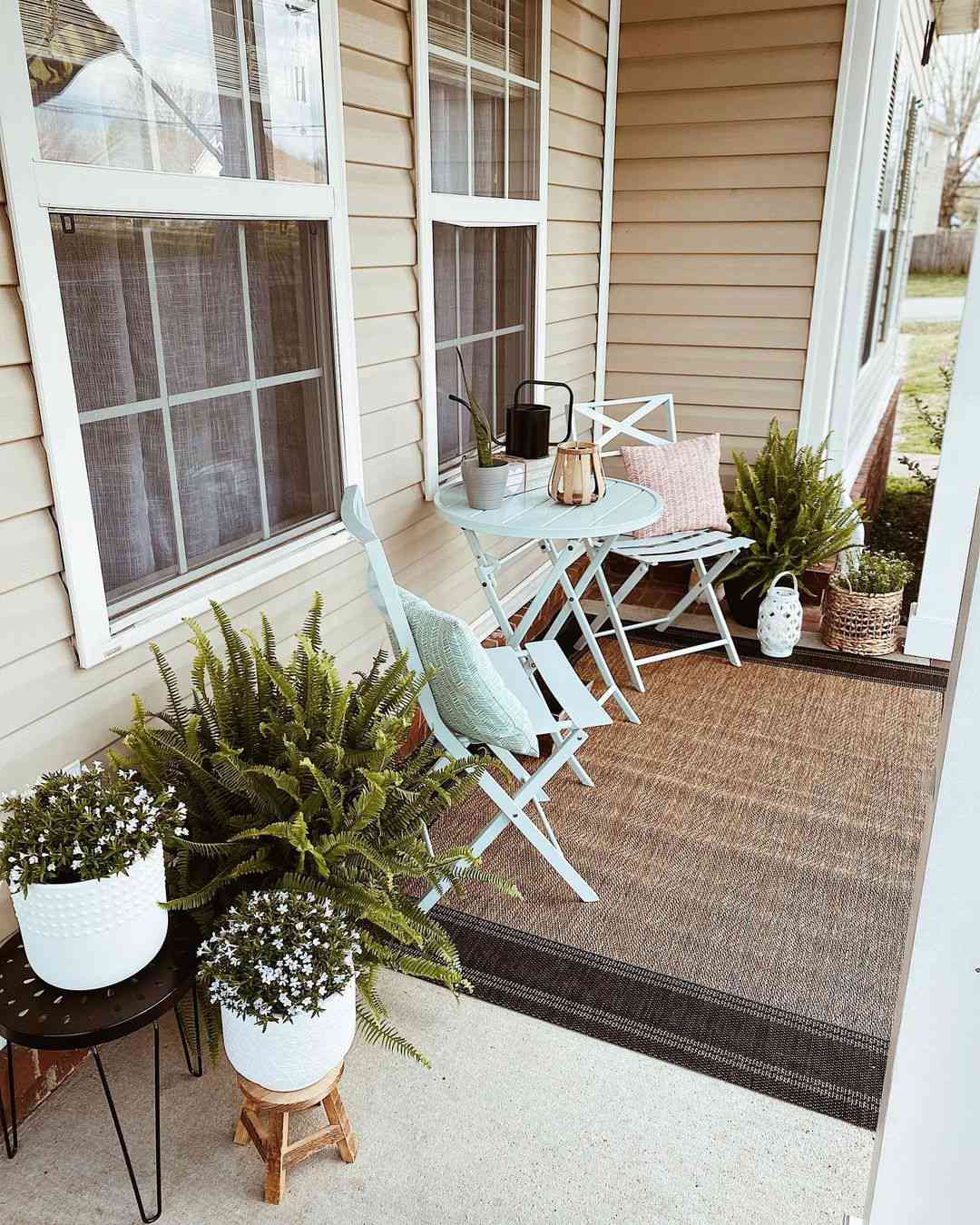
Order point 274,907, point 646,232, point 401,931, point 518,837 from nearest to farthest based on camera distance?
point 274,907 → point 401,931 → point 518,837 → point 646,232

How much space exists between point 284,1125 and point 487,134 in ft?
9.99

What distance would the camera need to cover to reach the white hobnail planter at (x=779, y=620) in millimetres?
3916

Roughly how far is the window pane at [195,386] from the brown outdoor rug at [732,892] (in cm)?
111

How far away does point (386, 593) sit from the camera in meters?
2.27

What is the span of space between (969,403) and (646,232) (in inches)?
79.8

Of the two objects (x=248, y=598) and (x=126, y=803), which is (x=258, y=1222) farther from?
(x=248, y=598)

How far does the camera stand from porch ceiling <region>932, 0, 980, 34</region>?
195 inches

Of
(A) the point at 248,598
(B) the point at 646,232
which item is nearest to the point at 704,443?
(B) the point at 646,232

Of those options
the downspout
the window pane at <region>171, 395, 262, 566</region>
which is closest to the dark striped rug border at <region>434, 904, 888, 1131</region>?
the window pane at <region>171, 395, 262, 566</region>

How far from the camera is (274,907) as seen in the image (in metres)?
1.70

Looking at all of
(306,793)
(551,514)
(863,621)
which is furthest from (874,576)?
(306,793)

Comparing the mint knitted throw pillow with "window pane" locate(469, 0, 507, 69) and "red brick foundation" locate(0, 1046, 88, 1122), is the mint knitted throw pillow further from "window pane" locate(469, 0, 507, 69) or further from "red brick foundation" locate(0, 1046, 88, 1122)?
"window pane" locate(469, 0, 507, 69)

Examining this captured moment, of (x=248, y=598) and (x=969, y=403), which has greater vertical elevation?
(x=969, y=403)

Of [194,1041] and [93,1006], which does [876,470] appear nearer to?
[194,1041]
